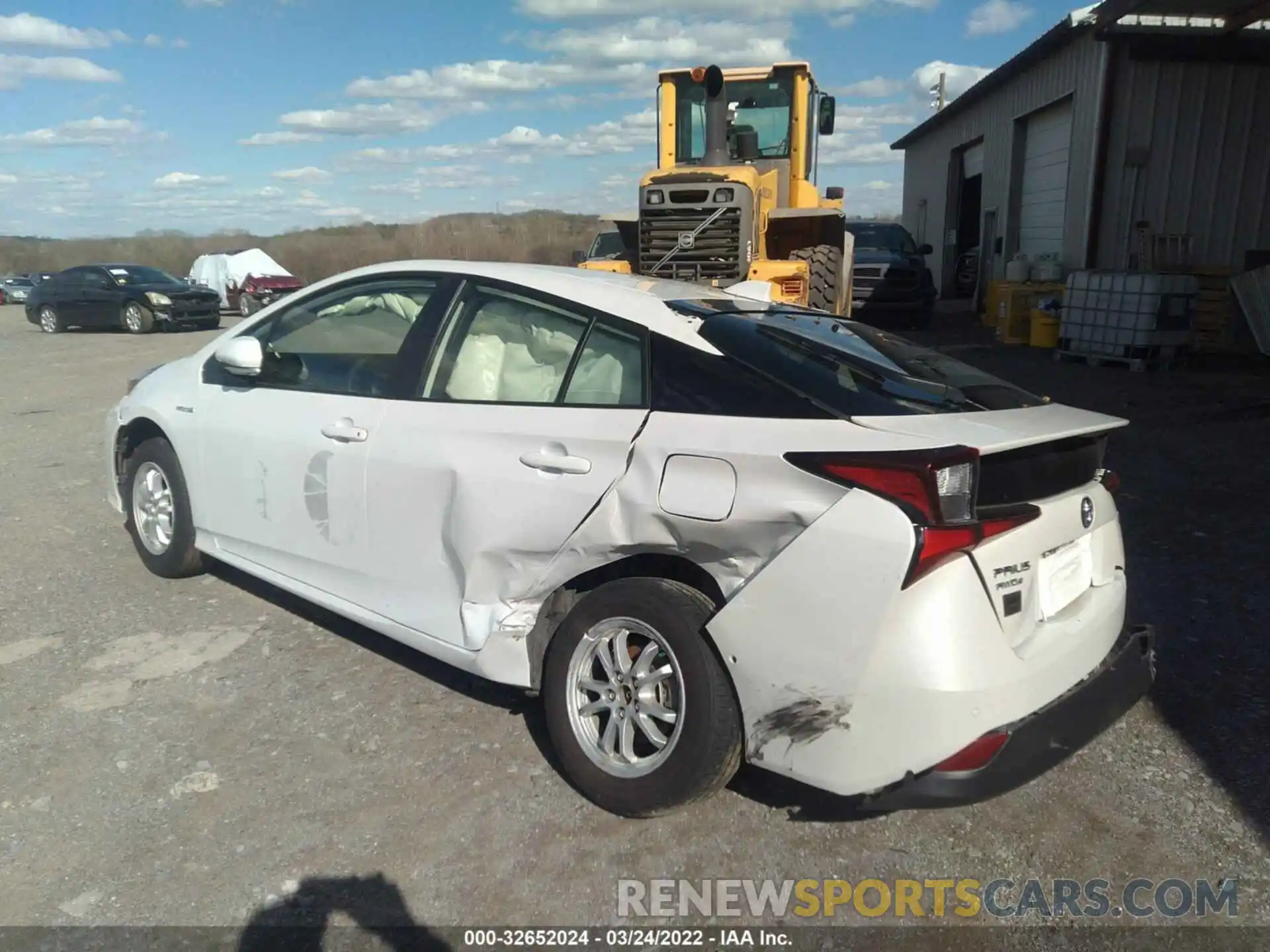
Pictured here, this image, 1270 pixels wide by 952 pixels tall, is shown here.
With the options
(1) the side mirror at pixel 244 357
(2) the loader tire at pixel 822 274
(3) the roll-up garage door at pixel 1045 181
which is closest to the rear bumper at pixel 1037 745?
(1) the side mirror at pixel 244 357

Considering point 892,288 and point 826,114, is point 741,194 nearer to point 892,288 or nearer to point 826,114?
point 826,114

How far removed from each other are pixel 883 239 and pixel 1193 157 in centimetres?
563

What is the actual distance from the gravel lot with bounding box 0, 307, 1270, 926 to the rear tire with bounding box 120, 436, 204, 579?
16 cm

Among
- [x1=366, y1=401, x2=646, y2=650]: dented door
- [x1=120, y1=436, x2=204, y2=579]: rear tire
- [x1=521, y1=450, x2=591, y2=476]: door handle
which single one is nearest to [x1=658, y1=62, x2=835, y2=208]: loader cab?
[x1=120, y1=436, x2=204, y2=579]: rear tire

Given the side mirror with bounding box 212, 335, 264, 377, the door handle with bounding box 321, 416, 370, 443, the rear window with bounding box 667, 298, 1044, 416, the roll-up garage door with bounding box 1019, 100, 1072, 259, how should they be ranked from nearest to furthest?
the rear window with bounding box 667, 298, 1044, 416 < the door handle with bounding box 321, 416, 370, 443 < the side mirror with bounding box 212, 335, 264, 377 < the roll-up garage door with bounding box 1019, 100, 1072, 259

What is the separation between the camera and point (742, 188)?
30.9 ft

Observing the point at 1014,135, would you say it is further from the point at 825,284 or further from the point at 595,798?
the point at 595,798

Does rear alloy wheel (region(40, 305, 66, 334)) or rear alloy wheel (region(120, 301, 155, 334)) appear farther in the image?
rear alloy wheel (region(40, 305, 66, 334))

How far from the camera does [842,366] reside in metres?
2.90

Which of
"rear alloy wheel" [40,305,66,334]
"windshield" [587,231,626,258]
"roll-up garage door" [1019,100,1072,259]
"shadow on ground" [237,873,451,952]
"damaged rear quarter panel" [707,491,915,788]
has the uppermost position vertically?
"roll-up garage door" [1019,100,1072,259]

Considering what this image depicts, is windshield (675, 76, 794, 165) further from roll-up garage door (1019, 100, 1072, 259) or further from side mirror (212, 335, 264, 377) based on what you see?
side mirror (212, 335, 264, 377)

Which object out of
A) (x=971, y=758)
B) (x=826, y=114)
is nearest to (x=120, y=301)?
(x=826, y=114)

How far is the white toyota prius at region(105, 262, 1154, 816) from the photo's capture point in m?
2.34

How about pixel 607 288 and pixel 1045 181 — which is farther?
pixel 1045 181
